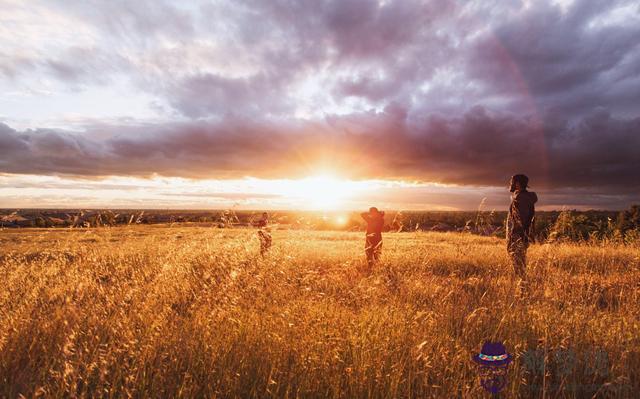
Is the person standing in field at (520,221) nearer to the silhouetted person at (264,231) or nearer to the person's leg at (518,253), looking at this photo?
the person's leg at (518,253)

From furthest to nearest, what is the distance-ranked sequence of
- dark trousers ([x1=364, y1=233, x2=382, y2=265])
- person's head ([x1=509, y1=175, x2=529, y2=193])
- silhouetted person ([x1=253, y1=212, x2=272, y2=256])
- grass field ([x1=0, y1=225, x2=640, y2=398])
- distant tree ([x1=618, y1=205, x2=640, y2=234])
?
distant tree ([x1=618, y1=205, x2=640, y2=234]), dark trousers ([x1=364, y1=233, x2=382, y2=265]), person's head ([x1=509, y1=175, x2=529, y2=193]), silhouetted person ([x1=253, y1=212, x2=272, y2=256]), grass field ([x1=0, y1=225, x2=640, y2=398])

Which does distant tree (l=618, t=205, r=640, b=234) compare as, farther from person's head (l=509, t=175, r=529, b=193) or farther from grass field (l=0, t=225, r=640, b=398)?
grass field (l=0, t=225, r=640, b=398)

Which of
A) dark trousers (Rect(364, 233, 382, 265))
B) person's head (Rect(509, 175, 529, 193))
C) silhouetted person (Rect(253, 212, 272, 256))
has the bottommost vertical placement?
dark trousers (Rect(364, 233, 382, 265))

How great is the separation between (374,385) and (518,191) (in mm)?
7208

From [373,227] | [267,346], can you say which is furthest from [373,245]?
[267,346]

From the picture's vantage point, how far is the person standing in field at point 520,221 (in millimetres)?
8648

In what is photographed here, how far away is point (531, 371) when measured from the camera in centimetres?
400

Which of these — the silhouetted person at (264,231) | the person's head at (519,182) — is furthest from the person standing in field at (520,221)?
the silhouetted person at (264,231)

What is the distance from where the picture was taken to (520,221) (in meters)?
8.70

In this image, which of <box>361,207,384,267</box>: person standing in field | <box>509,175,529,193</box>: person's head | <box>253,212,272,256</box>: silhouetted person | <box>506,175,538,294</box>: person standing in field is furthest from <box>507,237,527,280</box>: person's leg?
<box>253,212,272,256</box>: silhouetted person

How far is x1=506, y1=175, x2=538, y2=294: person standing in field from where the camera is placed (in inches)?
340

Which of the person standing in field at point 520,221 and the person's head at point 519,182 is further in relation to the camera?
the person's head at point 519,182

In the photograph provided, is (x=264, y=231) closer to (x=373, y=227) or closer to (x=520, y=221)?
(x=373, y=227)

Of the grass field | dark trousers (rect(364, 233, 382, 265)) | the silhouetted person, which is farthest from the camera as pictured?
dark trousers (rect(364, 233, 382, 265))
